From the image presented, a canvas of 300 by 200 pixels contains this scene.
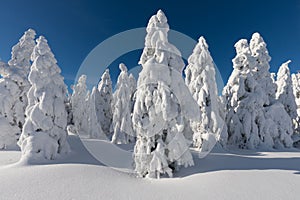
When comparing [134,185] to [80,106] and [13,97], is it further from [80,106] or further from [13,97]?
[80,106]

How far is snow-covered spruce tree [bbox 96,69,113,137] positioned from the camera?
105 feet

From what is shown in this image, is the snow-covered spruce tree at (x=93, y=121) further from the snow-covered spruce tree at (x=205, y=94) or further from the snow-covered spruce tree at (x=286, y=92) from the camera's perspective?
the snow-covered spruce tree at (x=286, y=92)

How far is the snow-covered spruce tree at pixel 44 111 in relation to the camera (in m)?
11.1

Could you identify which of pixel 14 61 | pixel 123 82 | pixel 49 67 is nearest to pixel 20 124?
pixel 14 61

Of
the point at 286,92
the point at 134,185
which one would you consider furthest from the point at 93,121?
the point at 286,92

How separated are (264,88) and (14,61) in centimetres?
3044

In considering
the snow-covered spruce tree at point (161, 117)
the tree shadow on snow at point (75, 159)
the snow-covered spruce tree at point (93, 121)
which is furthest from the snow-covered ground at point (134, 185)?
the snow-covered spruce tree at point (93, 121)

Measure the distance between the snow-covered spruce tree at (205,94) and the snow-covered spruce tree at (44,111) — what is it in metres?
12.3

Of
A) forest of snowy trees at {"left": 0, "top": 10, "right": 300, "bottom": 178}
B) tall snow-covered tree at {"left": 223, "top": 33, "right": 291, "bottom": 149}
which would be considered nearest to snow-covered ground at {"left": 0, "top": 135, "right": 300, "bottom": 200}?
forest of snowy trees at {"left": 0, "top": 10, "right": 300, "bottom": 178}

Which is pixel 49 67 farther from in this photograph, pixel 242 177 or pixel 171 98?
pixel 242 177

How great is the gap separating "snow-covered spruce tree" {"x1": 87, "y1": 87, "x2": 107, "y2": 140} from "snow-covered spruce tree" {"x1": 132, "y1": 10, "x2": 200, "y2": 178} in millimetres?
20804

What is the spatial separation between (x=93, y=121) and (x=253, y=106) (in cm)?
2398

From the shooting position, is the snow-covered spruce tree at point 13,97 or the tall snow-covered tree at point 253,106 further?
the tall snow-covered tree at point 253,106

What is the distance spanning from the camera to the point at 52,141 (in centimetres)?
1162
